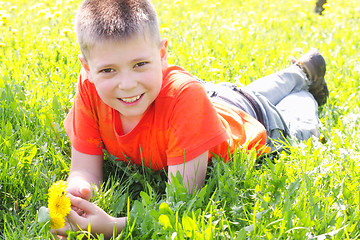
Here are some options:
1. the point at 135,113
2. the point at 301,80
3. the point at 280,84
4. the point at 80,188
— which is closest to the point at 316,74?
the point at 301,80

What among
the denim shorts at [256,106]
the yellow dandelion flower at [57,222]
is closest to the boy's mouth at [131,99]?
the yellow dandelion flower at [57,222]

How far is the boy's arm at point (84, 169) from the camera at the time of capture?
223cm

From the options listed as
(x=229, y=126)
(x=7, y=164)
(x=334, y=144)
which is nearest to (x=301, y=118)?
(x=334, y=144)

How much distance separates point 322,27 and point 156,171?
3.43 metres

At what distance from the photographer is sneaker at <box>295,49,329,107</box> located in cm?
341

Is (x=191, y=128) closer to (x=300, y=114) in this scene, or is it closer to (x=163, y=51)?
(x=163, y=51)

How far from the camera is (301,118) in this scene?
301 centimetres

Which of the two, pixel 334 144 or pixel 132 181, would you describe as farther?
pixel 334 144

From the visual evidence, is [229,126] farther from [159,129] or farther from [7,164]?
[7,164]

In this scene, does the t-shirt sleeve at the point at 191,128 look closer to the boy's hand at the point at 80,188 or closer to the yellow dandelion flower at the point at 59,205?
the boy's hand at the point at 80,188

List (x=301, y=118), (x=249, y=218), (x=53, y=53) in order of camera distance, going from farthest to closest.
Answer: (x=53, y=53) → (x=301, y=118) → (x=249, y=218)

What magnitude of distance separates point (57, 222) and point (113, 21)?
84 cm

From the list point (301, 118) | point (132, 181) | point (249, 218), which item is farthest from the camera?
point (301, 118)

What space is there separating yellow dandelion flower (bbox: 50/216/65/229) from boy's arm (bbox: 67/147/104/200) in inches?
17.5
